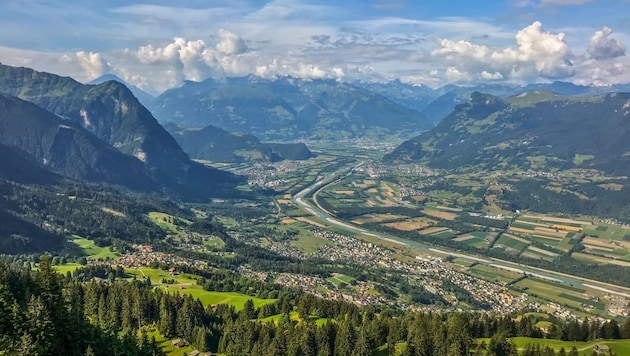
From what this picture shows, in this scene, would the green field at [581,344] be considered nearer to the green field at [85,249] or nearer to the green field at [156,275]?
the green field at [156,275]

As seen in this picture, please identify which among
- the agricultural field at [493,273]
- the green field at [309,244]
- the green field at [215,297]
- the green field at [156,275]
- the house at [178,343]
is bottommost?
the green field at [309,244]

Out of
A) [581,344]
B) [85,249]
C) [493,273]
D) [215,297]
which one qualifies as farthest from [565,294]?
[85,249]

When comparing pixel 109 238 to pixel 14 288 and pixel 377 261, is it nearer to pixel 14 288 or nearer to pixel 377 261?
pixel 377 261

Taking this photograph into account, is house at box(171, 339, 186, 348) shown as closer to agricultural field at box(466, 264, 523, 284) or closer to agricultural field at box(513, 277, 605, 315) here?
agricultural field at box(513, 277, 605, 315)

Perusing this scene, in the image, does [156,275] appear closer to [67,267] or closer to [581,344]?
[67,267]

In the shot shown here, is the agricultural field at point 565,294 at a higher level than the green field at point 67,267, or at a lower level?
lower

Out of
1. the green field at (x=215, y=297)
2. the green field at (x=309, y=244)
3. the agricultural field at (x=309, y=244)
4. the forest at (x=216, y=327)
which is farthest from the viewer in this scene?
the green field at (x=309, y=244)

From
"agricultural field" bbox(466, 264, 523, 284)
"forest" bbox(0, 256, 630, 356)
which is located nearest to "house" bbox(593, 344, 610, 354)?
"forest" bbox(0, 256, 630, 356)

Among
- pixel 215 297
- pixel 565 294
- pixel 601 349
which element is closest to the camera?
pixel 601 349

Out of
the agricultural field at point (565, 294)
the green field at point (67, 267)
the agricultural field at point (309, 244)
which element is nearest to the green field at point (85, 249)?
the green field at point (67, 267)

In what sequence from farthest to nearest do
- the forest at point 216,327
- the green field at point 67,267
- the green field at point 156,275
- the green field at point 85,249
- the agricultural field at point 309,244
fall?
the agricultural field at point 309,244, the green field at point 85,249, the green field at point 156,275, the green field at point 67,267, the forest at point 216,327
